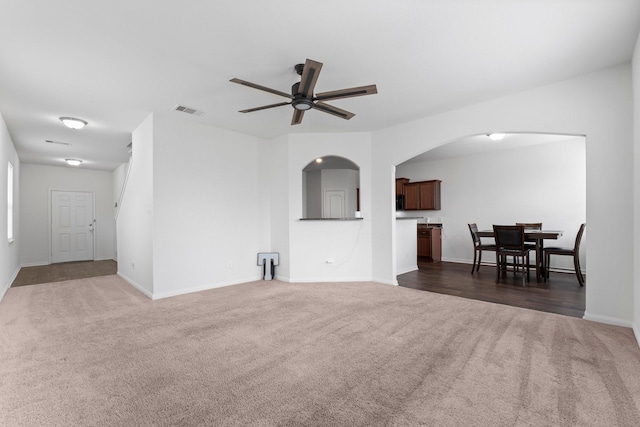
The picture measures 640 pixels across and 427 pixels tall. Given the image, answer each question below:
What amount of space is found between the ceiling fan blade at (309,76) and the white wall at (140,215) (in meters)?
2.67

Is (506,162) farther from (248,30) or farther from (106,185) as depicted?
(106,185)

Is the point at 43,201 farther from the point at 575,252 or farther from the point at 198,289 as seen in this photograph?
the point at 575,252

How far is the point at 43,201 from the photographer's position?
7.77 meters

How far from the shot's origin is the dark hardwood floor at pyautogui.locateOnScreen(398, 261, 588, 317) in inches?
149

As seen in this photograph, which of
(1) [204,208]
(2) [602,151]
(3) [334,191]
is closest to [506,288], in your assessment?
(2) [602,151]

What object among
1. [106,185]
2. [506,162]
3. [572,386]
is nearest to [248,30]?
[572,386]

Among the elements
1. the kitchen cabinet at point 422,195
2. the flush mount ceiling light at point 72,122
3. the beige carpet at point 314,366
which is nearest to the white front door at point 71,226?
the flush mount ceiling light at point 72,122

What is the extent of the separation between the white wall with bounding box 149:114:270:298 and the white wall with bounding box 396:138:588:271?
192 inches

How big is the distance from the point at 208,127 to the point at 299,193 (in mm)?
1852

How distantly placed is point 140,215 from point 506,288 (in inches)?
232

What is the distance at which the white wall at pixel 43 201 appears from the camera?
7512 millimetres

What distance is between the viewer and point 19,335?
2926 mm

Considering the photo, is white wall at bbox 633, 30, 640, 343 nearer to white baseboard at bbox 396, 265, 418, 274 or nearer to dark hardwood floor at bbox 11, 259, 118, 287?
white baseboard at bbox 396, 265, 418, 274

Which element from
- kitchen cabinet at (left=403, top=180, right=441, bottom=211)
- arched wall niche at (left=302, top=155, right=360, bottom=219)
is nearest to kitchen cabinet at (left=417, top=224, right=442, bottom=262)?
kitchen cabinet at (left=403, top=180, right=441, bottom=211)
